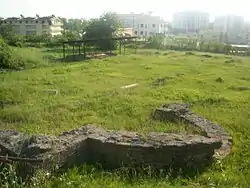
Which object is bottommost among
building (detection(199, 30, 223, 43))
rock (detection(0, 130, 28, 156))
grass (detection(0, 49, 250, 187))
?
grass (detection(0, 49, 250, 187))

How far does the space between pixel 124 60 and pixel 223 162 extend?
21.8 metres

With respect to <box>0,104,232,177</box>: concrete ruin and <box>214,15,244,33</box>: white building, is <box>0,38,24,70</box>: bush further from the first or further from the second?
<box>214,15,244,33</box>: white building

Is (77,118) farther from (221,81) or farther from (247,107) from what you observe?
(221,81)

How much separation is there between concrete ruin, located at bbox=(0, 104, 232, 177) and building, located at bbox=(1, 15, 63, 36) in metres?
65.7

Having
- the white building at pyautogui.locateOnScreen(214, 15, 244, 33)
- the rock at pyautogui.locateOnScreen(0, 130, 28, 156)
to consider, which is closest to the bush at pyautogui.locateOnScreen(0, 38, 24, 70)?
the rock at pyautogui.locateOnScreen(0, 130, 28, 156)

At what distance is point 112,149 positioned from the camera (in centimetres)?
714

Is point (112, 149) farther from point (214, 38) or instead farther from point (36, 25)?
point (214, 38)

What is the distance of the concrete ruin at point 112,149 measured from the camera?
6660 mm

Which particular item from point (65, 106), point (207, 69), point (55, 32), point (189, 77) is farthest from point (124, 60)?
point (55, 32)

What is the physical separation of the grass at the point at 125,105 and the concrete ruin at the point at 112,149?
358 millimetres

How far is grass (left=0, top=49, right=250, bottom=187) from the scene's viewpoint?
6613 millimetres

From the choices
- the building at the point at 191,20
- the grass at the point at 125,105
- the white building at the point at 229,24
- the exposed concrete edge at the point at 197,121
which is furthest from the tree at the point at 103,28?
the building at the point at 191,20

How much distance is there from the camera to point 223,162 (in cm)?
754

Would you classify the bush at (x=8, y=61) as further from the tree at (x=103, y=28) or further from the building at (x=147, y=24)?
the building at (x=147, y=24)
